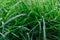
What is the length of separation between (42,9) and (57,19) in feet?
0.62

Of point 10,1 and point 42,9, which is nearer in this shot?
point 42,9

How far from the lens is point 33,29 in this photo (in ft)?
7.95

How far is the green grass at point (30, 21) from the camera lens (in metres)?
2.42

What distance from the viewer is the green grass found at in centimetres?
242

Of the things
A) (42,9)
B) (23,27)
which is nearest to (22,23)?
(23,27)

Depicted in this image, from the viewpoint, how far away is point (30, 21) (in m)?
2.52

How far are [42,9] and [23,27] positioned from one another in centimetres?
29

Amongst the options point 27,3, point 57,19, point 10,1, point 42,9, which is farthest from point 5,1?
point 57,19

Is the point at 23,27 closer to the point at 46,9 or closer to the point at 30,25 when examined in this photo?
the point at 30,25

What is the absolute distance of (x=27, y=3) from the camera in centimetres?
265

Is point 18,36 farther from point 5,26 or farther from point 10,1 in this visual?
point 10,1

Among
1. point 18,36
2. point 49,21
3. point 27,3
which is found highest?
point 27,3

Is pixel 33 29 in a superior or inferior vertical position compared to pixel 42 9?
inferior

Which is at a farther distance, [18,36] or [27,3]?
[27,3]
